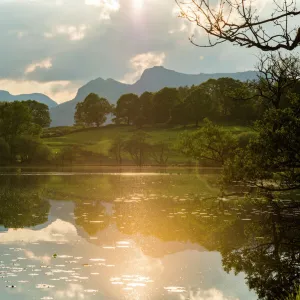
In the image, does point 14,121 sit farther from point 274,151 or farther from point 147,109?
point 274,151

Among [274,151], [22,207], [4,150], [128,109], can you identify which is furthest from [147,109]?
[274,151]

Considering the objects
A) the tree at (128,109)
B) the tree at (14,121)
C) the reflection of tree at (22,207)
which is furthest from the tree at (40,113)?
the reflection of tree at (22,207)

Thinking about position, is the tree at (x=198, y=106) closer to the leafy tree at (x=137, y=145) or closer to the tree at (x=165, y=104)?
the tree at (x=165, y=104)

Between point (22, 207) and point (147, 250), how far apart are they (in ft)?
66.3

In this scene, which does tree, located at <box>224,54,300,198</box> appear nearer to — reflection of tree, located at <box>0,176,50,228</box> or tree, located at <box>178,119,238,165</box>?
reflection of tree, located at <box>0,176,50,228</box>

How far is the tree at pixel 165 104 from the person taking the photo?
184 m

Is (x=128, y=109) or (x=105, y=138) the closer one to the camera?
(x=105, y=138)

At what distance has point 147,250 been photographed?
85.3 feet

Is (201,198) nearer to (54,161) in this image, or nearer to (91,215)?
(91,215)

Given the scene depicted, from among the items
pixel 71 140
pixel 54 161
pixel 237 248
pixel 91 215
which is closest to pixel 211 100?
pixel 71 140

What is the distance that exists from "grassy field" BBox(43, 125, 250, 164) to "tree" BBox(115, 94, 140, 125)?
322 inches

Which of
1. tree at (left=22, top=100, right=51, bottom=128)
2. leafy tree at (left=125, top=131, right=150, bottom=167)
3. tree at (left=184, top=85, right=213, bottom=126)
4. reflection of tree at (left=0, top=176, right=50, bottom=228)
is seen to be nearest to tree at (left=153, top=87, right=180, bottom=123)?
tree at (left=184, top=85, right=213, bottom=126)

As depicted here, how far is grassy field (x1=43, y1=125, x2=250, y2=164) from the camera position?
14038cm

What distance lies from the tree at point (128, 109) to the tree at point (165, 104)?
31.5ft
